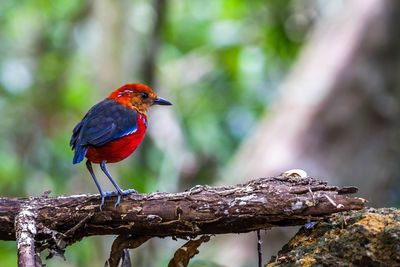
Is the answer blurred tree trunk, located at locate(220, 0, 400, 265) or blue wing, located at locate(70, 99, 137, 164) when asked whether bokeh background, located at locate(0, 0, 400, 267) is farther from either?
blue wing, located at locate(70, 99, 137, 164)

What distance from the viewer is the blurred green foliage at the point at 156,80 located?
8141 mm

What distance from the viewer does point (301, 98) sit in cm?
677

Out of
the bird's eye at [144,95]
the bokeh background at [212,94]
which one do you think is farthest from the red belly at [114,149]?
the bokeh background at [212,94]

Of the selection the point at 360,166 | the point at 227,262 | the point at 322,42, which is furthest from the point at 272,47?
the point at 227,262

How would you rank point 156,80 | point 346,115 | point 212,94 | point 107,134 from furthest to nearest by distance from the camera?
point 212,94 → point 156,80 → point 346,115 → point 107,134

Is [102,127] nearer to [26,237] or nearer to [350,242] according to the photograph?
[26,237]

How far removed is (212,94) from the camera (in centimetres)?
1016

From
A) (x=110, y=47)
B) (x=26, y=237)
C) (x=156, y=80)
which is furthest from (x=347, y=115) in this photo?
(x=26, y=237)

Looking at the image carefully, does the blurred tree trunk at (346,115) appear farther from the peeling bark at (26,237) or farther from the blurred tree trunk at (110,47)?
the peeling bark at (26,237)

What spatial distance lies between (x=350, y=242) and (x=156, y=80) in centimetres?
502

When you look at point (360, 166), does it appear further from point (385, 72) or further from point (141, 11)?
point (141, 11)

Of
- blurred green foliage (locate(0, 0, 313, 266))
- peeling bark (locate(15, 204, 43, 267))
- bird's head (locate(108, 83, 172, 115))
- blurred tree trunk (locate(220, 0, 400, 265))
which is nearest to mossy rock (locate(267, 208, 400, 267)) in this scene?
peeling bark (locate(15, 204, 43, 267))

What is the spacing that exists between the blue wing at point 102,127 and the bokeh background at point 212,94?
1306mm

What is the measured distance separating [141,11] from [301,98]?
13.4 feet
